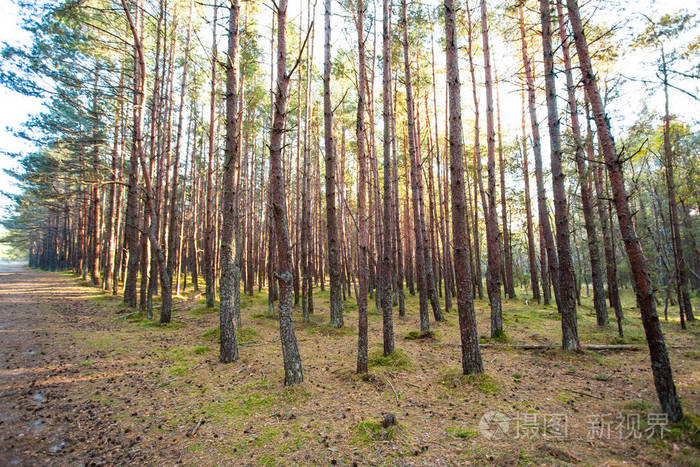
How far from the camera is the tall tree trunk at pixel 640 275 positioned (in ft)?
12.3

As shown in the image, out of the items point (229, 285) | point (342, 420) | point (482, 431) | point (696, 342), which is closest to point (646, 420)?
point (482, 431)

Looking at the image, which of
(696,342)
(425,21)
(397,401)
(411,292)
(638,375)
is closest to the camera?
(397,401)

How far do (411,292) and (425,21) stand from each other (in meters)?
14.9

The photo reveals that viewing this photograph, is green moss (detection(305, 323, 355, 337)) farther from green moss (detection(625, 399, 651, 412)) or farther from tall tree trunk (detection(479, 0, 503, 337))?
green moss (detection(625, 399, 651, 412))

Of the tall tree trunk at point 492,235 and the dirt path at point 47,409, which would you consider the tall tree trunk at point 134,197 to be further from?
the tall tree trunk at point 492,235

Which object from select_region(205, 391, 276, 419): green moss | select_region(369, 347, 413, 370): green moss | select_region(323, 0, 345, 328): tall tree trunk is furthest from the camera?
select_region(323, 0, 345, 328): tall tree trunk

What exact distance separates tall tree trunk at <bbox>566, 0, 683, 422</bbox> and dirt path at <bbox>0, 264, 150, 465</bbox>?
6.59 meters

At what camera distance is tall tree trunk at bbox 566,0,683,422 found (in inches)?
148

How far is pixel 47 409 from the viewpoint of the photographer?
15.5 feet

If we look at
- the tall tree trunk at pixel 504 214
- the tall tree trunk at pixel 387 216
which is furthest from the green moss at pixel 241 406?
the tall tree trunk at pixel 504 214

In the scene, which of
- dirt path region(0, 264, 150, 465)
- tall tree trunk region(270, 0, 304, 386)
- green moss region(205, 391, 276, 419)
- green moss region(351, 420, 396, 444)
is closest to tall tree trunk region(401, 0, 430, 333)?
tall tree trunk region(270, 0, 304, 386)

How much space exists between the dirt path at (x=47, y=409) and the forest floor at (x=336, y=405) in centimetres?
3

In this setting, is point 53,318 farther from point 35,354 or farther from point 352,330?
point 352,330

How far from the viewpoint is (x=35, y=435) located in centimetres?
402
